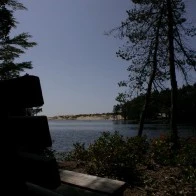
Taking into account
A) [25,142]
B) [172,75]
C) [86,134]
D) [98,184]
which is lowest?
[86,134]

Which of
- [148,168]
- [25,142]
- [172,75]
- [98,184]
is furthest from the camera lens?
[172,75]

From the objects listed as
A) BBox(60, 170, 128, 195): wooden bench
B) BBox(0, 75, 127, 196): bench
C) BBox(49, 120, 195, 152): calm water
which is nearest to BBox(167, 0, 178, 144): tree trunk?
BBox(49, 120, 195, 152): calm water

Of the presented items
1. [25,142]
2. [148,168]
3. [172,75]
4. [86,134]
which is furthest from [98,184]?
[86,134]

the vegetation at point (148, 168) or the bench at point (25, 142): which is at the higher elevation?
the bench at point (25, 142)

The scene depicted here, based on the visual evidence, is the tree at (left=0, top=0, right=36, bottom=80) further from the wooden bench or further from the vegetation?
the wooden bench

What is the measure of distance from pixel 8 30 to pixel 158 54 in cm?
961

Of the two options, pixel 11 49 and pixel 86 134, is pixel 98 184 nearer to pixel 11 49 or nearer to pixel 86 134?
pixel 11 49

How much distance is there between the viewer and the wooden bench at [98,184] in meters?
3.47

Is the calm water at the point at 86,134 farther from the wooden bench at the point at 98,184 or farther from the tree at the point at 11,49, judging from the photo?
the wooden bench at the point at 98,184

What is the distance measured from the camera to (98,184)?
3668 mm

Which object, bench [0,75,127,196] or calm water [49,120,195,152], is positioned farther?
calm water [49,120,195,152]

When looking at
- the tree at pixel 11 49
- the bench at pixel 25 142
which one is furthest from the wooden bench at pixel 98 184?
the tree at pixel 11 49

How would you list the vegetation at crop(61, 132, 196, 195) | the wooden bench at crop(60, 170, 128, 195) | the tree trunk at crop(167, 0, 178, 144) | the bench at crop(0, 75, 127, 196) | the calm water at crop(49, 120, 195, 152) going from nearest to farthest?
the bench at crop(0, 75, 127, 196) < the wooden bench at crop(60, 170, 128, 195) < the vegetation at crop(61, 132, 196, 195) < the tree trunk at crop(167, 0, 178, 144) < the calm water at crop(49, 120, 195, 152)

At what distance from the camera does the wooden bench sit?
11.4 feet
